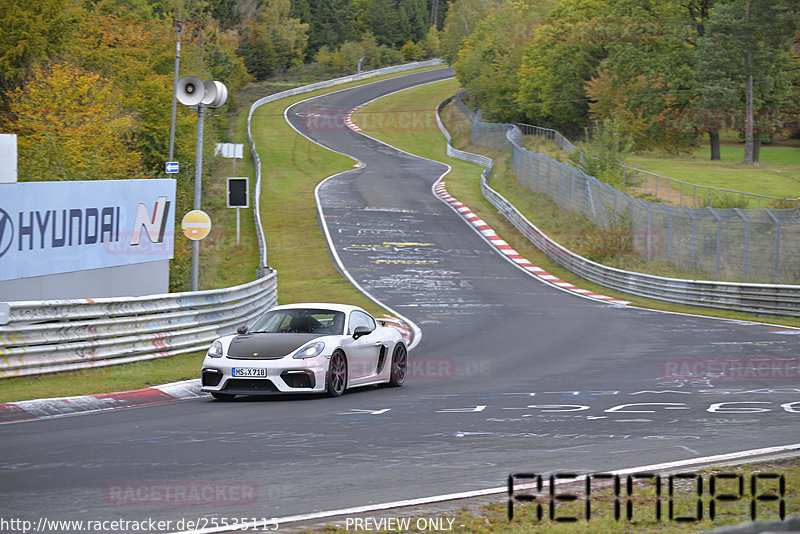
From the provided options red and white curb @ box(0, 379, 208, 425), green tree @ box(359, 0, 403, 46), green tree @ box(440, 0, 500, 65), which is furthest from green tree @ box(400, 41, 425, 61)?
red and white curb @ box(0, 379, 208, 425)

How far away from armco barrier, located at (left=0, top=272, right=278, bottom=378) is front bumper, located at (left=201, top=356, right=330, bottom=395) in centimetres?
287

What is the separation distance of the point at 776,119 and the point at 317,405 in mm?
67254

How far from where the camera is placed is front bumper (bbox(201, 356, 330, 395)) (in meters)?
12.2

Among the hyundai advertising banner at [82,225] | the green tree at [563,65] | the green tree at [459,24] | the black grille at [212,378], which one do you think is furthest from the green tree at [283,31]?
the black grille at [212,378]

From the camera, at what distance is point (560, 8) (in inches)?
3408

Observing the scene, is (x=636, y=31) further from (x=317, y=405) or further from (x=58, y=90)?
(x=317, y=405)

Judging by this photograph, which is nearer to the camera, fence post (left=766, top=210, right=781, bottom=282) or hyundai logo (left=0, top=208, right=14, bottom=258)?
hyundai logo (left=0, top=208, right=14, bottom=258)

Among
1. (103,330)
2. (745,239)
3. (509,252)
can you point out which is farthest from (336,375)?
(509,252)

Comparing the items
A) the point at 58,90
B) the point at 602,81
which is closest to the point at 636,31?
the point at 602,81

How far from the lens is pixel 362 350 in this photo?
535 inches

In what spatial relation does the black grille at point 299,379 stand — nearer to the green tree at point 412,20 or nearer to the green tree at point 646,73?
the green tree at point 646,73

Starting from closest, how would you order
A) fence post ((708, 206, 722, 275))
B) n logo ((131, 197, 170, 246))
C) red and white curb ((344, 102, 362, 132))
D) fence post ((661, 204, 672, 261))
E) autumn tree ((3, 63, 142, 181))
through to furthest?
n logo ((131, 197, 170, 246)) < fence post ((708, 206, 722, 275)) < fence post ((661, 204, 672, 261)) < autumn tree ((3, 63, 142, 181)) < red and white curb ((344, 102, 362, 132))

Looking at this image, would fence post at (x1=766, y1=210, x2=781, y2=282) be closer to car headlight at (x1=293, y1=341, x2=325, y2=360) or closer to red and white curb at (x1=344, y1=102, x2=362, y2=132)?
car headlight at (x1=293, y1=341, x2=325, y2=360)

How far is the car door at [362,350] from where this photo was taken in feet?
43.7
